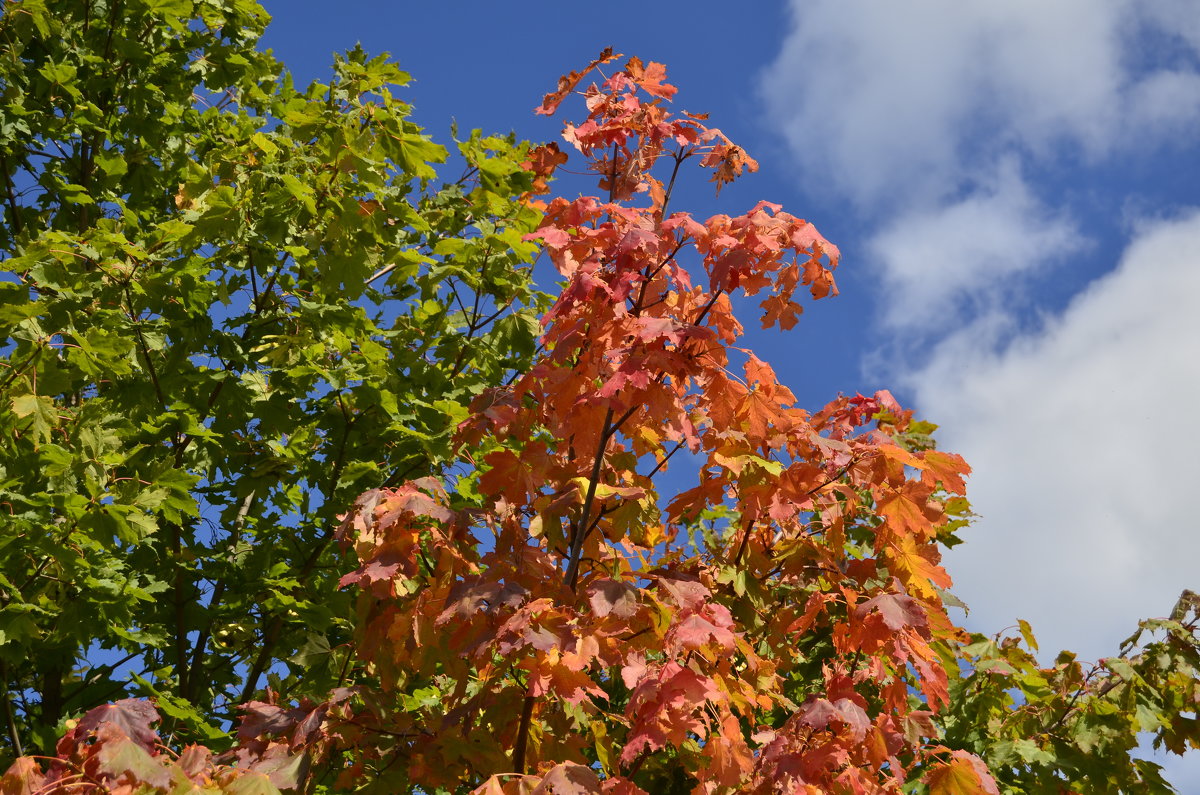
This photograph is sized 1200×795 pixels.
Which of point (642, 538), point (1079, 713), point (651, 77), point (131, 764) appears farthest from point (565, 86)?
point (1079, 713)

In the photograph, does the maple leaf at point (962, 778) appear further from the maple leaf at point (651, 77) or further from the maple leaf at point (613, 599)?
the maple leaf at point (651, 77)

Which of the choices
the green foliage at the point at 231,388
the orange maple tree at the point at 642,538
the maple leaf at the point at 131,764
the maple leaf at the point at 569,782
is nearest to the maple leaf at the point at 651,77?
the orange maple tree at the point at 642,538

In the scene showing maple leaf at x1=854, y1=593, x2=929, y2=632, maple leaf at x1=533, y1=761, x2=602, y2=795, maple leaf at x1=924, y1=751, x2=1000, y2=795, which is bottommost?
maple leaf at x1=533, y1=761, x2=602, y2=795

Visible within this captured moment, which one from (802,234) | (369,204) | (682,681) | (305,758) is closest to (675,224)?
(802,234)

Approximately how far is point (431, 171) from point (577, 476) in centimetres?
281

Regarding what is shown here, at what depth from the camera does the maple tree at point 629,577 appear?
12.1ft

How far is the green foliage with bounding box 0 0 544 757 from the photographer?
219 inches

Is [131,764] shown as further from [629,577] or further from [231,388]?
[231,388]

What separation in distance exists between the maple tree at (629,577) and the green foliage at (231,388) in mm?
1281

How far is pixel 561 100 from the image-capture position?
4875 millimetres

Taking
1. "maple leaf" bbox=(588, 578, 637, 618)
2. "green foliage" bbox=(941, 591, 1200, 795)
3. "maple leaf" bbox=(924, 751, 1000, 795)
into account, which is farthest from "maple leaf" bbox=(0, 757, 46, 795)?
"green foliage" bbox=(941, 591, 1200, 795)

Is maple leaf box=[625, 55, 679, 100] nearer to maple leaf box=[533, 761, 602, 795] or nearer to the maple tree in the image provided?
the maple tree

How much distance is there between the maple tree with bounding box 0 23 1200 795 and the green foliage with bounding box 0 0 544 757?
1281 mm

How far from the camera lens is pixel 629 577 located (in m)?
4.45
